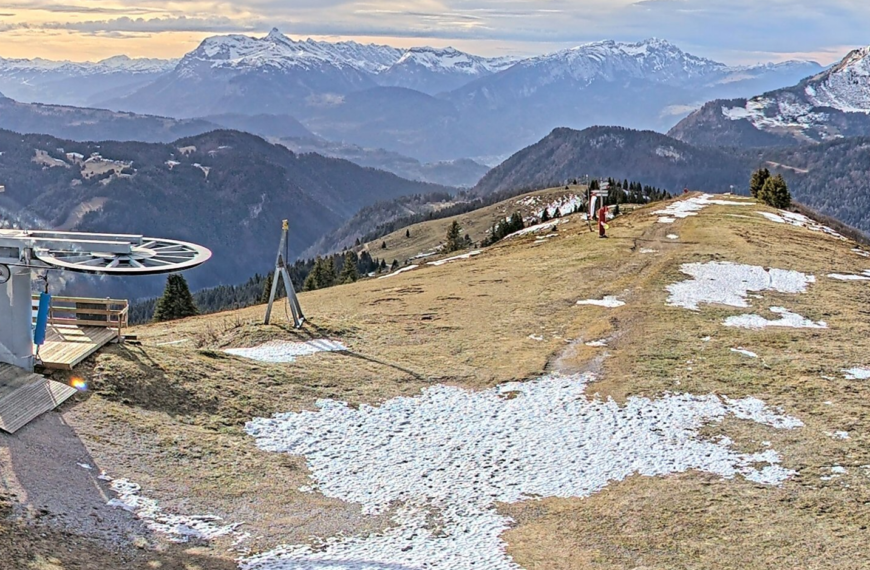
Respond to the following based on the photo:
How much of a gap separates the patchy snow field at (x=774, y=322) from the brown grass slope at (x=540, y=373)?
772mm

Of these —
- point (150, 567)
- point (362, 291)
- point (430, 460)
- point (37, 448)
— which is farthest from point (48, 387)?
point (362, 291)

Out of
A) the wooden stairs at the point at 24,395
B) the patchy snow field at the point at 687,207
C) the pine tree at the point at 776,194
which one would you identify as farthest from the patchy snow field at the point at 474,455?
the pine tree at the point at 776,194

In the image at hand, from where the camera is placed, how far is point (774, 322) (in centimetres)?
3769

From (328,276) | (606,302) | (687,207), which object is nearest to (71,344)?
(606,302)

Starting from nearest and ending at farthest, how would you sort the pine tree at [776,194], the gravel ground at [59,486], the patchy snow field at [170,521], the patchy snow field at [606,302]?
the gravel ground at [59,486] < the patchy snow field at [170,521] < the patchy snow field at [606,302] < the pine tree at [776,194]

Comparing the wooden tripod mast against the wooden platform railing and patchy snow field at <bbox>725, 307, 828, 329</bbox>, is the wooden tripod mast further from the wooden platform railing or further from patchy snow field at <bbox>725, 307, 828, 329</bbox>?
patchy snow field at <bbox>725, 307, 828, 329</bbox>

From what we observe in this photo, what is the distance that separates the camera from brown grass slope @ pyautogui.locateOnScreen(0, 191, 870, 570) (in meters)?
18.9

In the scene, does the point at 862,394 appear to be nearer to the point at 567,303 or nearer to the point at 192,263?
the point at 567,303

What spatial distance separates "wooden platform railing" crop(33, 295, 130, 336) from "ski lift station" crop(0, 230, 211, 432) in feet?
5.49

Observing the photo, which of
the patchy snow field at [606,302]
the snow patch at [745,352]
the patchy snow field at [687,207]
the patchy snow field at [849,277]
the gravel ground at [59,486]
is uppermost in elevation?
the patchy snow field at [687,207]

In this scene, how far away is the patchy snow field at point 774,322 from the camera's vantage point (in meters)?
36.9

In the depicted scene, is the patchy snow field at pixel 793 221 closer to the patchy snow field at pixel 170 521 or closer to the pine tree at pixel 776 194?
the pine tree at pixel 776 194

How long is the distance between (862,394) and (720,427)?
21.1 ft

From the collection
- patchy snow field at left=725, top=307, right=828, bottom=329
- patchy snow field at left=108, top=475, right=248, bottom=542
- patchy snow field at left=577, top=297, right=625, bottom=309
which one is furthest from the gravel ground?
patchy snow field at left=725, top=307, right=828, bottom=329
